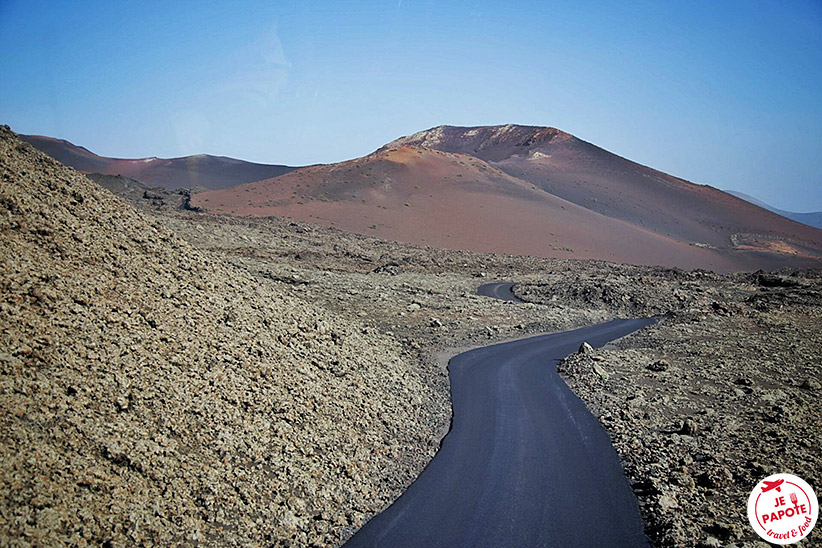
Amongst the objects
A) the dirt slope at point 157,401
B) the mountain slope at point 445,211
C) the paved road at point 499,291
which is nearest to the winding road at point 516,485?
the dirt slope at point 157,401


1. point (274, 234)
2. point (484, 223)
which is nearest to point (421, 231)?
point (484, 223)

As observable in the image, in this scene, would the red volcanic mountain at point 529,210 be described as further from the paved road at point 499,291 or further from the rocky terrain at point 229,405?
the rocky terrain at point 229,405

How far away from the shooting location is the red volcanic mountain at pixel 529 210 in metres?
62.1

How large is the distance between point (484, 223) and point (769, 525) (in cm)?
5796

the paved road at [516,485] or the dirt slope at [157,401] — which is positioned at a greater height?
the dirt slope at [157,401]

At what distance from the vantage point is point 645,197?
9650 centimetres

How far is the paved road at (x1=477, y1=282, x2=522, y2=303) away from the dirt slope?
22.5 metres

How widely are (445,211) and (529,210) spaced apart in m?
12.9

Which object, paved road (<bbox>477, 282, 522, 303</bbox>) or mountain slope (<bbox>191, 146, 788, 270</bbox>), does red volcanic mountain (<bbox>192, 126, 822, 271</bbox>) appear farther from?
paved road (<bbox>477, 282, 522, 303</bbox>)

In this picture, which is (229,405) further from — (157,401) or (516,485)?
(516,485)

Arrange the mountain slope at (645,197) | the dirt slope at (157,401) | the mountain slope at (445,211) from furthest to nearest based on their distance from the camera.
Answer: the mountain slope at (645,197) < the mountain slope at (445,211) < the dirt slope at (157,401)

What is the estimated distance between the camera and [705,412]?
532 inches

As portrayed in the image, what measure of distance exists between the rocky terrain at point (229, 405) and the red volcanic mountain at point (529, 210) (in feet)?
143

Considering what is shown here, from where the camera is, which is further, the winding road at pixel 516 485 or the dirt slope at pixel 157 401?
the winding road at pixel 516 485
